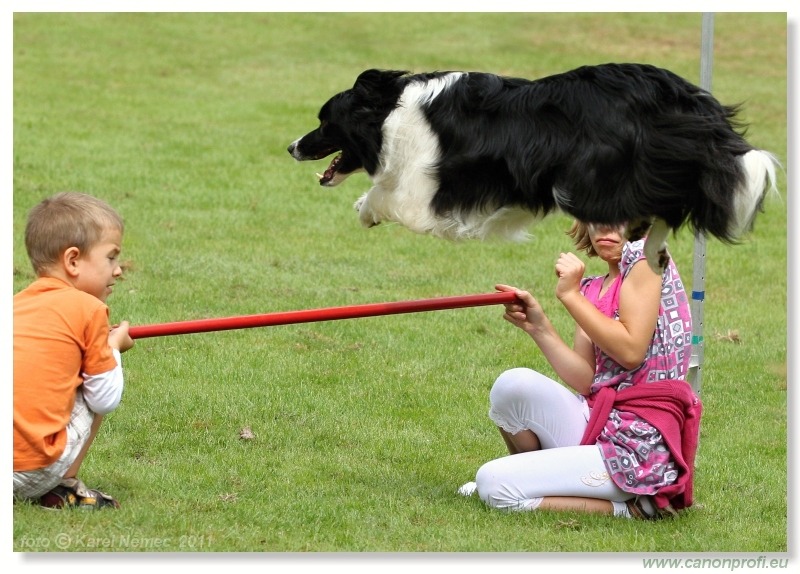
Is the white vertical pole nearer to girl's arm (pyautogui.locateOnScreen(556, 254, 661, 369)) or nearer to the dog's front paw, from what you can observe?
girl's arm (pyautogui.locateOnScreen(556, 254, 661, 369))

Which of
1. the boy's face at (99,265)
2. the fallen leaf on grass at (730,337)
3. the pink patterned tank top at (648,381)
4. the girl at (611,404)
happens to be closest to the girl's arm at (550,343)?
the girl at (611,404)

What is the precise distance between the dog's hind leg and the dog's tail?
0.76 ft

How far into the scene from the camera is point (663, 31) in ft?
59.1

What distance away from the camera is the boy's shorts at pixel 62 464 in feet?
13.1

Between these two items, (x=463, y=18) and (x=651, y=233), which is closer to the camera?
(x=651, y=233)

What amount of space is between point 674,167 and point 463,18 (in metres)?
15.9

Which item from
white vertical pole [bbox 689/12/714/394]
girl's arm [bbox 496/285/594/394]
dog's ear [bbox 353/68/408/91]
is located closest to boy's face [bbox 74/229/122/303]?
dog's ear [bbox 353/68/408/91]

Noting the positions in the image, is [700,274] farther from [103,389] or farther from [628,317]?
[103,389]

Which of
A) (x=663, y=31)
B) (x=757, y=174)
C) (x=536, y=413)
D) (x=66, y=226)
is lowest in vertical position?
(x=663, y=31)

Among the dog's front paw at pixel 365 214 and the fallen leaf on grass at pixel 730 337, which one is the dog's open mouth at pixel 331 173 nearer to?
the dog's front paw at pixel 365 214

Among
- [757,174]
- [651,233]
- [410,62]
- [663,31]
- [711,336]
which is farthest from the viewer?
[663,31]

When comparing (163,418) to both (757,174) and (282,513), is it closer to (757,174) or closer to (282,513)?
(282,513)

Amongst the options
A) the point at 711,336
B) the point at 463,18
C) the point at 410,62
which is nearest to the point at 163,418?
the point at 711,336

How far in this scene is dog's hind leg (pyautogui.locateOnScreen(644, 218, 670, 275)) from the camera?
3511 millimetres
